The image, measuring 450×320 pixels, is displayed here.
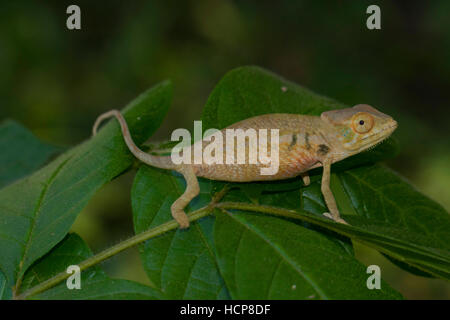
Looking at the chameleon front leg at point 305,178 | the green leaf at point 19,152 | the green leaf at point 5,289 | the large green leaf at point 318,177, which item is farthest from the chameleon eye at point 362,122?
the green leaf at point 19,152

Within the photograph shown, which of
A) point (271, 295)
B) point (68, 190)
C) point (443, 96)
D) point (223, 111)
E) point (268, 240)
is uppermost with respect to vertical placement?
point (443, 96)

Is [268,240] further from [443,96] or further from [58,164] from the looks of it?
[443,96]

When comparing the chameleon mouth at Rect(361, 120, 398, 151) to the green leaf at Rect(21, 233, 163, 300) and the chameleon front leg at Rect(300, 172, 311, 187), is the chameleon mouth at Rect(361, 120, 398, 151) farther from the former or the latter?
the green leaf at Rect(21, 233, 163, 300)

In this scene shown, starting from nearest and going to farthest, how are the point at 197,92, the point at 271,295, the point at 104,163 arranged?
the point at 271,295, the point at 104,163, the point at 197,92

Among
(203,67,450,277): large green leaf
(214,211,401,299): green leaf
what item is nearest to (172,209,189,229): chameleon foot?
(214,211,401,299): green leaf

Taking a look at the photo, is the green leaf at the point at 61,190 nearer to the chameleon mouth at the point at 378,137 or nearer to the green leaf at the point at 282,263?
the green leaf at the point at 282,263

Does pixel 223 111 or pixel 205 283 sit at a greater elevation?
pixel 223 111

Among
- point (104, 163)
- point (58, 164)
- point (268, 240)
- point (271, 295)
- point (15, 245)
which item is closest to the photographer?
point (271, 295)

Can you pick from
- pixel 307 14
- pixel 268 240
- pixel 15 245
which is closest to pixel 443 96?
pixel 307 14

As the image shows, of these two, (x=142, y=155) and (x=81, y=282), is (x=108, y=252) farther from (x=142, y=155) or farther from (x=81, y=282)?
(x=142, y=155)
